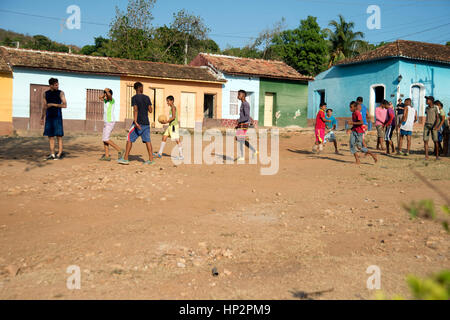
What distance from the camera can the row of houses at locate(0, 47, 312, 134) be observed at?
2058 centimetres

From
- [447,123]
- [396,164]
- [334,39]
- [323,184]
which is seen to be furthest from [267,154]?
[334,39]

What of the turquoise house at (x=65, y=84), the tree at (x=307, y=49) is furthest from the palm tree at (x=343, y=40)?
the turquoise house at (x=65, y=84)

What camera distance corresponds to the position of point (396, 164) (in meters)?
10.1

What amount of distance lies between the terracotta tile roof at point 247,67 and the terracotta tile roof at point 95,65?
30.0 inches

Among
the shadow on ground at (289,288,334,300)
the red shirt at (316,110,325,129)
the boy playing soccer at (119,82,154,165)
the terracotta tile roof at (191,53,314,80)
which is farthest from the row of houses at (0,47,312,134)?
the shadow on ground at (289,288,334,300)

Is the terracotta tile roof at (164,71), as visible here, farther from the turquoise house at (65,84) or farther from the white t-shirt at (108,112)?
the white t-shirt at (108,112)

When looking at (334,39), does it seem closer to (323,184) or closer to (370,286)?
(323,184)

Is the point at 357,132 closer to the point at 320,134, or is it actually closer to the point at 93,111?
the point at 320,134

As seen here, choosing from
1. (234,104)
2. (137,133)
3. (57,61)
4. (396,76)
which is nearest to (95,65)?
(57,61)

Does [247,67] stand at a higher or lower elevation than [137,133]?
higher

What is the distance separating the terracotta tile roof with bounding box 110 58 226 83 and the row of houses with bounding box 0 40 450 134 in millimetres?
63

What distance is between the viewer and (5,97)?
66.9 feet

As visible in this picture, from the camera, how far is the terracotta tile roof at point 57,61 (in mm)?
20547

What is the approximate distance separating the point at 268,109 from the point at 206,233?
23349 mm
